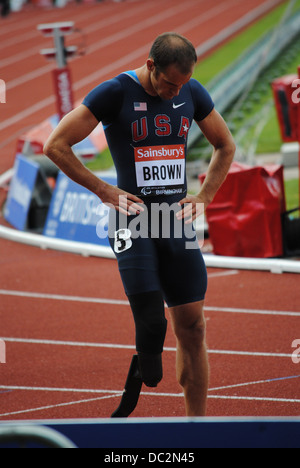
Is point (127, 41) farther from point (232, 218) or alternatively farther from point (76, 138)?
point (76, 138)

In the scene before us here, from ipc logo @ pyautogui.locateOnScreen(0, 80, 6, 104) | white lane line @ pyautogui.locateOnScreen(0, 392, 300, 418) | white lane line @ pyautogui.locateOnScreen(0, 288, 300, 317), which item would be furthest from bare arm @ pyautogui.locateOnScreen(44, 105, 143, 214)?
ipc logo @ pyautogui.locateOnScreen(0, 80, 6, 104)

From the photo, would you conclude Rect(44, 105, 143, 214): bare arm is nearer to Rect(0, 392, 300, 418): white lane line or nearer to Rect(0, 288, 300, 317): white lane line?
Rect(0, 392, 300, 418): white lane line

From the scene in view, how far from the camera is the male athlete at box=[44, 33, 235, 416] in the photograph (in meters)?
3.69

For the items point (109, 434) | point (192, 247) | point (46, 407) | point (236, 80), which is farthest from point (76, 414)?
point (236, 80)

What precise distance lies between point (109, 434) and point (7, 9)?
114ft

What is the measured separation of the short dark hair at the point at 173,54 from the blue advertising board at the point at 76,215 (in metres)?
4.93

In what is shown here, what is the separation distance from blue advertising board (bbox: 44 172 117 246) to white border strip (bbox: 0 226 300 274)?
0.14 m

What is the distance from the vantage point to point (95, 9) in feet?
113

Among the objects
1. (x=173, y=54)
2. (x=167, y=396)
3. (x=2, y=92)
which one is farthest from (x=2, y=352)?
(x=2, y=92)

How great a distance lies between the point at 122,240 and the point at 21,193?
6.75m

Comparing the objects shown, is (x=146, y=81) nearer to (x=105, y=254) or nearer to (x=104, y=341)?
(x=104, y=341)

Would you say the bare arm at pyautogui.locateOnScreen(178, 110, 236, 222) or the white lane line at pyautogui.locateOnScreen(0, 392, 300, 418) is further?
the white lane line at pyautogui.locateOnScreen(0, 392, 300, 418)

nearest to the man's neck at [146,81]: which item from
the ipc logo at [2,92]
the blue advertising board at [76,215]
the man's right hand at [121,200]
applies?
the man's right hand at [121,200]

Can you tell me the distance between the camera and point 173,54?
3.45m
